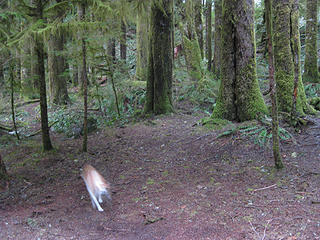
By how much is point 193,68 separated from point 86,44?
25.6ft

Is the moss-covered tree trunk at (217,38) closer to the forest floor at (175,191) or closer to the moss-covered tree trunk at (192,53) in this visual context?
the moss-covered tree trunk at (192,53)

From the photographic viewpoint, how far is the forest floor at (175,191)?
382 centimetres

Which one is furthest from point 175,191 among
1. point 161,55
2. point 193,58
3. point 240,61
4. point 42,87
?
point 193,58

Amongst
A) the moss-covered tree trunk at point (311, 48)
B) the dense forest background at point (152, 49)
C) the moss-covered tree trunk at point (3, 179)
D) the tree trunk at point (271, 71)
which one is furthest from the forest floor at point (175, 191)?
the moss-covered tree trunk at point (311, 48)

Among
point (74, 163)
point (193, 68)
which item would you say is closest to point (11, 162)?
Result: point (74, 163)

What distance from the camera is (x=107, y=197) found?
520 centimetres

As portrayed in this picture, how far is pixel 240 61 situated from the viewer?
7.73 metres

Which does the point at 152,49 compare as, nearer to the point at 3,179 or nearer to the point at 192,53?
the point at 192,53

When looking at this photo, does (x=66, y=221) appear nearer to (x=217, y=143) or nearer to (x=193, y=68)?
(x=217, y=143)

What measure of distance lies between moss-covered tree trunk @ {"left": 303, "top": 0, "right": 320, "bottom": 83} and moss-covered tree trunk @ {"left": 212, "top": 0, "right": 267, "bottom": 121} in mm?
6496

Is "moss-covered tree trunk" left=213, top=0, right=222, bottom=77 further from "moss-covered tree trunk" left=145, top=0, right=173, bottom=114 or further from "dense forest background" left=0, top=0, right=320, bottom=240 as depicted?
"moss-covered tree trunk" left=145, top=0, right=173, bottom=114

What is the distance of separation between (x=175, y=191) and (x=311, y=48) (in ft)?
36.7

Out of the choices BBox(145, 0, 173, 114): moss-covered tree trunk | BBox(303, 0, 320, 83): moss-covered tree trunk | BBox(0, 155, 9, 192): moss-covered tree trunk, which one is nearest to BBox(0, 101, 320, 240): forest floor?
BBox(0, 155, 9, 192): moss-covered tree trunk

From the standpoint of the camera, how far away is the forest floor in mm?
3824
